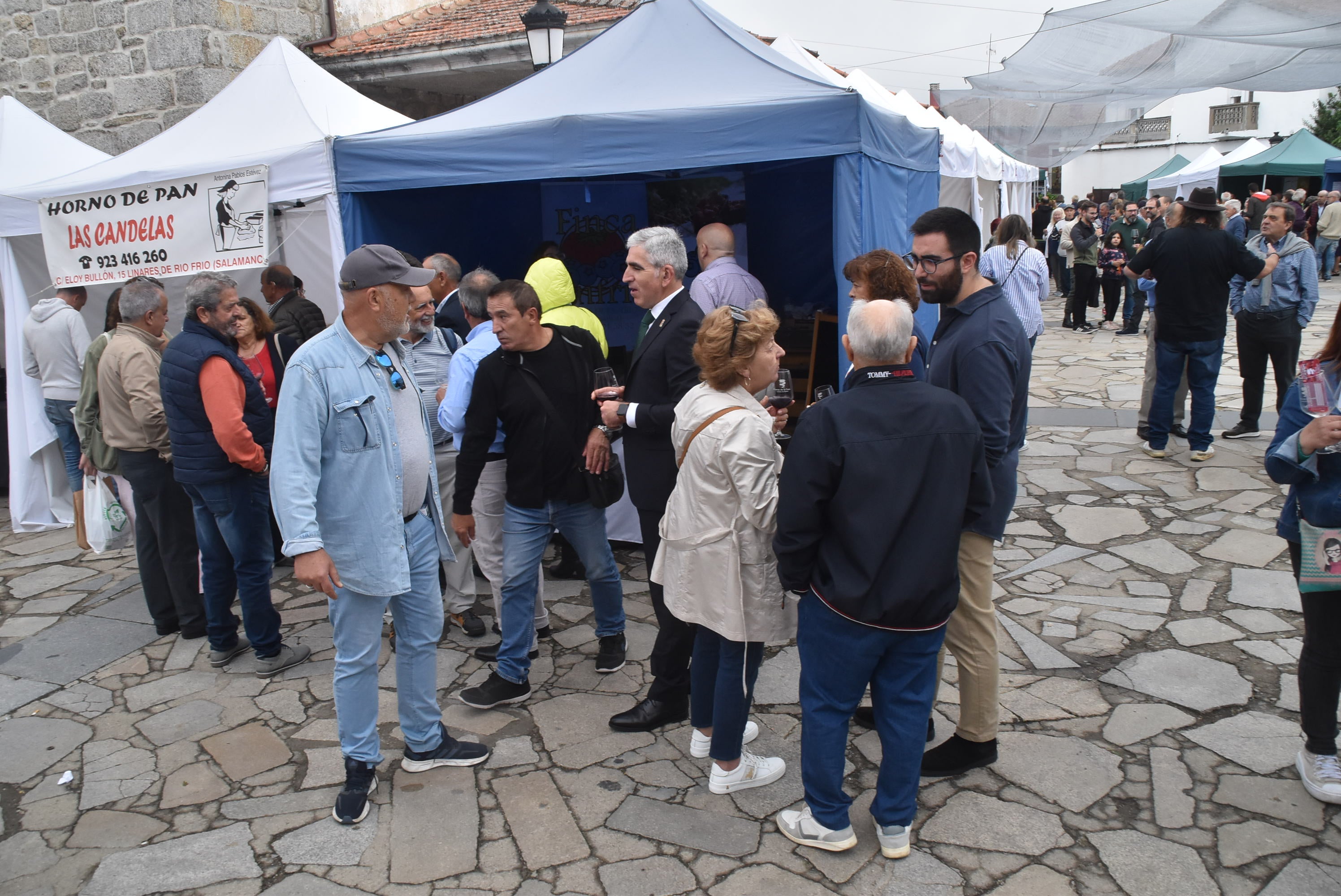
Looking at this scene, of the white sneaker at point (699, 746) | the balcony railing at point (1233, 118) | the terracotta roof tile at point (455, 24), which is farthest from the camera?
the balcony railing at point (1233, 118)

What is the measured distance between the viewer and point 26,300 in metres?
6.46

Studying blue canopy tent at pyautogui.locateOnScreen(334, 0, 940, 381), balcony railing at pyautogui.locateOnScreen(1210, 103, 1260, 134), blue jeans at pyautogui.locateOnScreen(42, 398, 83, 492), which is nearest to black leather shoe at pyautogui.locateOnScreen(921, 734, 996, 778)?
blue canopy tent at pyautogui.locateOnScreen(334, 0, 940, 381)

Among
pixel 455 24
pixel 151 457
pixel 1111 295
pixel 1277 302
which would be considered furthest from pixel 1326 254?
pixel 151 457

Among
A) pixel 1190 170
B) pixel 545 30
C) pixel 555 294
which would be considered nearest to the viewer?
pixel 555 294

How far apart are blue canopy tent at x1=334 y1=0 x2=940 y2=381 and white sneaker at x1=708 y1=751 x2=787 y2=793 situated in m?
2.18

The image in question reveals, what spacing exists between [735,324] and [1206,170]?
945 inches

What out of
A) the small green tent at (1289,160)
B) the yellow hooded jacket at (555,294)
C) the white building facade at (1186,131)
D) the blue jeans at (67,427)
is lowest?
the blue jeans at (67,427)

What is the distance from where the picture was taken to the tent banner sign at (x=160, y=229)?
214 inches

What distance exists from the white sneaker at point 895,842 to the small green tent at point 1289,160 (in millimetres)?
23245

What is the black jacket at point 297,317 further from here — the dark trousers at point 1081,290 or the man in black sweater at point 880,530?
the dark trousers at point 1081,290

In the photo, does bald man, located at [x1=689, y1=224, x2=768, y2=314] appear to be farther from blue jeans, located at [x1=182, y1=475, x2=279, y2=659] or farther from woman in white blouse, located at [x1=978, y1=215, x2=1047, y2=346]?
woman in white blouse, located at [x1=978, y1=215, x2=1047, y2=346]

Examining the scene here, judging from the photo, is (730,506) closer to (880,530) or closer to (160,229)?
(880,530)

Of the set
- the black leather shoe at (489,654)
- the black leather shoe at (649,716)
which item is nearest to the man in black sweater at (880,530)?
the black leather shoe at (649,716)

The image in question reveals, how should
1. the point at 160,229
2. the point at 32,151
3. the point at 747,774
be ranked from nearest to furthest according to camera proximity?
the point at 747,774 → the point at 160,229 → the point at 32,151
